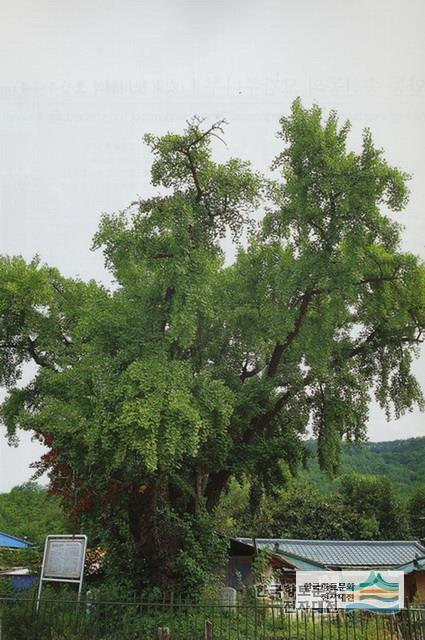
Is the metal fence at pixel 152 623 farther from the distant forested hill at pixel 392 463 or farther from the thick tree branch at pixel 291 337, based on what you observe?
the distant forested hill at pixel 392 463

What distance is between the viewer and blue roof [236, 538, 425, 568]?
25.7 m

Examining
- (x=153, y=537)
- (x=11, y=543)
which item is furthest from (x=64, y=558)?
(x=11, y=543)

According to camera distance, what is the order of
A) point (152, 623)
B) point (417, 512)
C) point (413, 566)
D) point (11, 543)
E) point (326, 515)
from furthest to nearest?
1. point (417, 512)
2. point (326, 515)
3. point (11, 543)
4. point (413, 566)
5. point (152, 623)

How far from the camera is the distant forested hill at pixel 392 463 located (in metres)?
49.7

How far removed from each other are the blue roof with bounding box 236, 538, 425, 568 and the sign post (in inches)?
546

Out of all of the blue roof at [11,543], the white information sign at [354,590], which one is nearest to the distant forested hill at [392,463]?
the blue roof at [11,543]

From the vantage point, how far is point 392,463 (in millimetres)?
54594

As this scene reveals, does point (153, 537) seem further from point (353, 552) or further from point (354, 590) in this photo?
point (353, 552)

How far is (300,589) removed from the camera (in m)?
12.9

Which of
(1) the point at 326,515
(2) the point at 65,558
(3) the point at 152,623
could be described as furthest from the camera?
(1) the point at 326,515

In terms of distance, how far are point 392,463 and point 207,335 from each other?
4187 centimetres

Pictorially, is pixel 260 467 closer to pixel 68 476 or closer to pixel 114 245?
pixel 68 476

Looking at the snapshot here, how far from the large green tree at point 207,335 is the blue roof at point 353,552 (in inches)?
388

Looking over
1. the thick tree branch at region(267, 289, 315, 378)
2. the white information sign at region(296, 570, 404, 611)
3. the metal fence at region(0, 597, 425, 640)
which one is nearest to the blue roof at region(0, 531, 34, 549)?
the metal fence at region(0, 597, 425, 640)
